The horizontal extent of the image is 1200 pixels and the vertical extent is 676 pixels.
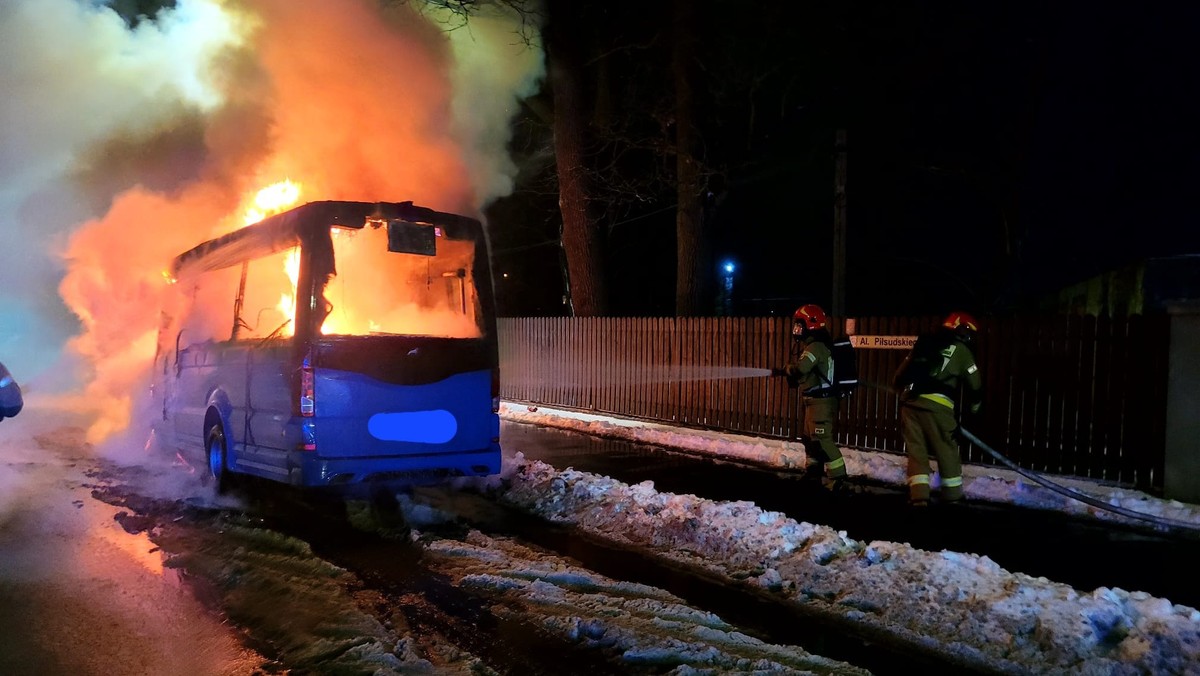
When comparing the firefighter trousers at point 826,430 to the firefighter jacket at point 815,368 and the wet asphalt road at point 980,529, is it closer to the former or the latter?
the firefighter jacket at point 815,368

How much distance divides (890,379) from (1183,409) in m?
3.15

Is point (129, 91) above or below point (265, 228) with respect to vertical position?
above

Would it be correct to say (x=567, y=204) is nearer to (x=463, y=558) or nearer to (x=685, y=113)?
(x=685, y=113)

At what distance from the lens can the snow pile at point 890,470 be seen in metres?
6.92

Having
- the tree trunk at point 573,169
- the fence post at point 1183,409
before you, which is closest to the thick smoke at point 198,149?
the tree trunk at point 573,169

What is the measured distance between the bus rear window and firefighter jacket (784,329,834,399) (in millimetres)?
3103

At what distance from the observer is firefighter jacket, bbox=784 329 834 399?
7387 millimetres

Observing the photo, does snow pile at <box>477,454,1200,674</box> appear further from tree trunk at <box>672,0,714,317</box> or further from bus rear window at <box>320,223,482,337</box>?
tree trunk at <box>672,0,714,317</box>

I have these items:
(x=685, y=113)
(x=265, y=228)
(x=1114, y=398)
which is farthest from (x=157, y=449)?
(x=1114, y=398)

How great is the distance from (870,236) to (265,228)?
20164 millimetres

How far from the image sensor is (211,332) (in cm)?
827

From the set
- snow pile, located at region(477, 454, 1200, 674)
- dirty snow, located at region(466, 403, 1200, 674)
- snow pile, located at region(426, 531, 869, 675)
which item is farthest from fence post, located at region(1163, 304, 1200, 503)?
snow pile, located at region(426, 531, 869, 675)

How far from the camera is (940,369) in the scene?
6.54 m

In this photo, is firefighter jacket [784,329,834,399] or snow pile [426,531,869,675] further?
firefighter jacket [784,329,834,399]
